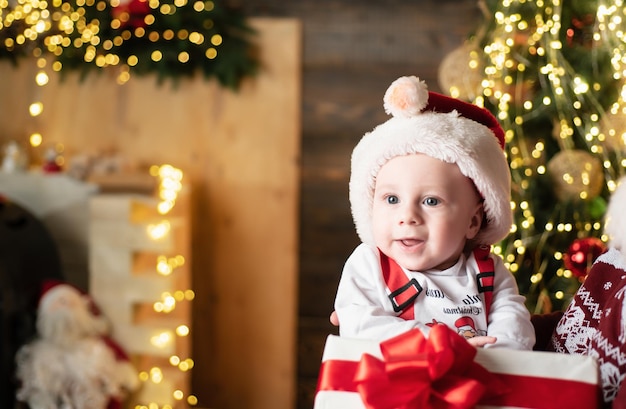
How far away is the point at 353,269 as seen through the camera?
4.24 ft

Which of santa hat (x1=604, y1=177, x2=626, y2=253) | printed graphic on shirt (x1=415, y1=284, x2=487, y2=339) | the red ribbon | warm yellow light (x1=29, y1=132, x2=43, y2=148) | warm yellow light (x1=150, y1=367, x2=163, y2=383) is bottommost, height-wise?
warm yellow light (x1=150, y1=367, x2=163, y2=383)

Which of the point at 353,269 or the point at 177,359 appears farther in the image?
the point at 177,359

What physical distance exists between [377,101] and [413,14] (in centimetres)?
36

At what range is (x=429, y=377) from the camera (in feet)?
3.26

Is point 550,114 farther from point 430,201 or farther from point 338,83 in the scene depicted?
point 430,201

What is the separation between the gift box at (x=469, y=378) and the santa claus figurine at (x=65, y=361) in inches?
68.1

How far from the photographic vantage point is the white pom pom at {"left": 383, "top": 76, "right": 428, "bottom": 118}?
1.26 metres

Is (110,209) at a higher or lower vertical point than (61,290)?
higher

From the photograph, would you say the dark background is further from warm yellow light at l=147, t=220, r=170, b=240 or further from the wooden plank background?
warm yellow light at l=147, t=220, r=170, b=240

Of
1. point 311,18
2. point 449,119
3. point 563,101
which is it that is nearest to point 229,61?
point 311,18

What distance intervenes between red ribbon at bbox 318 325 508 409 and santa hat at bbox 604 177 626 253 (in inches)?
11.3

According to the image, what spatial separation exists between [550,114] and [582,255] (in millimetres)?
517

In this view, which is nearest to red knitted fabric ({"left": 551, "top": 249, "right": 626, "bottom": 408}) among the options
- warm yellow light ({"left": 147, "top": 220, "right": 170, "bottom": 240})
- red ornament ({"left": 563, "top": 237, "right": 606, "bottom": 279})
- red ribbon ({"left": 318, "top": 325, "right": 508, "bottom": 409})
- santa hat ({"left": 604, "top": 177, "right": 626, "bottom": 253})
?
santa hat ({"left": 604, "top": 177, "right": 626, "bottom": 253})

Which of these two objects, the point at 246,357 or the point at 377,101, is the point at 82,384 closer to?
the point at 246,357
